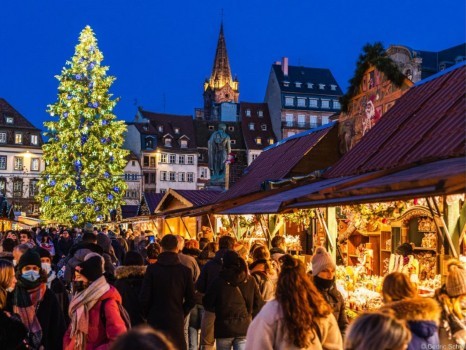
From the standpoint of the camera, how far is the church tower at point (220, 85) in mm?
121838

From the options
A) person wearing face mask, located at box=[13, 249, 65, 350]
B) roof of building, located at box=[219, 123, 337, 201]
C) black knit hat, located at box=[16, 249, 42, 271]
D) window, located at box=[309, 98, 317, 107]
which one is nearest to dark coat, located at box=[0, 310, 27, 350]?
person wearing face mask, located at box=[13, 249, 65, 350]

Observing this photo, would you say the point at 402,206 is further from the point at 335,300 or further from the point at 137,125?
the point at 137,125

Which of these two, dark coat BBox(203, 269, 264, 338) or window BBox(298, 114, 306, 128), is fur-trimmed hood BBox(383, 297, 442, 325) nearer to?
dark coat BBox(203, 269, 264, 338)

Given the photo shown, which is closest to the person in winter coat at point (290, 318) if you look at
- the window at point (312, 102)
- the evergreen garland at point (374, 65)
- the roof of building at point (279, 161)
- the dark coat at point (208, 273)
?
the dark coat at point (208, 273)

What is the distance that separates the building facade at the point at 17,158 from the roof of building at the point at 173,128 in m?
13.0

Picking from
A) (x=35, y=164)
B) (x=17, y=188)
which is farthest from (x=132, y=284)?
(x=35, y=164)

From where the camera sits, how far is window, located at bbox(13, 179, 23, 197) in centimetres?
8084

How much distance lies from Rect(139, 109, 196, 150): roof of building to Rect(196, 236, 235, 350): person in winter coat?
249ft

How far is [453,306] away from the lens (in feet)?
19.3

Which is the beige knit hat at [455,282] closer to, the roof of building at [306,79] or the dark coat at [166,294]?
the dark coat at [166,294]

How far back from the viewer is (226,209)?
15352mm

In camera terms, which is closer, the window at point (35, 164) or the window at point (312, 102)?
the window at point (35, 164)

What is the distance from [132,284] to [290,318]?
3.72 metres

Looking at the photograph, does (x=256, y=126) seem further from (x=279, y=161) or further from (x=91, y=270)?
(x=91, y=270)
